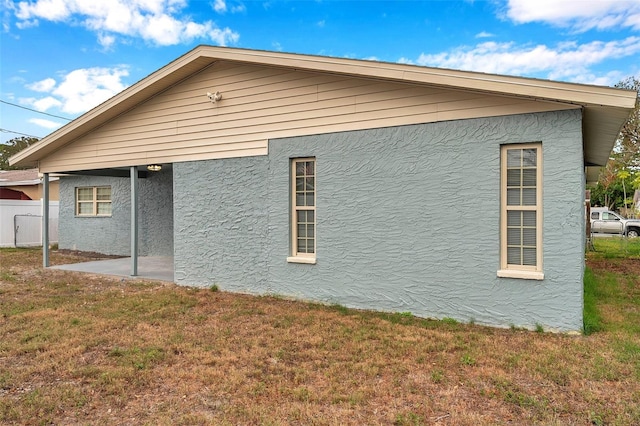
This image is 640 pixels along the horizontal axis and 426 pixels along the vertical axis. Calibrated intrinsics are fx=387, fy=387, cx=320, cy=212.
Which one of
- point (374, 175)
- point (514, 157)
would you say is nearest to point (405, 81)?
point (374, 175)

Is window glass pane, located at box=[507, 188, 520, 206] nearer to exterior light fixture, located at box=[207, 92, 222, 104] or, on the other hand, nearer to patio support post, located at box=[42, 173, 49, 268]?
exterior light fixture, located at box=[207, 92, 222, 104]

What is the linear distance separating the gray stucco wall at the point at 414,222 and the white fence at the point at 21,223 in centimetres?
1400

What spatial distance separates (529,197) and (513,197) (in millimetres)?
202

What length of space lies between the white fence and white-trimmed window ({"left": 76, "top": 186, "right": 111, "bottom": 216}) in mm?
Answer: 2956

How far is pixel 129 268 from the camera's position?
35.4ft

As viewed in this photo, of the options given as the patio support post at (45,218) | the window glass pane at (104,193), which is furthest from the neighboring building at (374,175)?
the window glass pane at (104,193)

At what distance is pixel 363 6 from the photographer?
34.9ft

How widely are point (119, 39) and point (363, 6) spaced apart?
12679 mm

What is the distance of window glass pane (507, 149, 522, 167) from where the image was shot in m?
5.52

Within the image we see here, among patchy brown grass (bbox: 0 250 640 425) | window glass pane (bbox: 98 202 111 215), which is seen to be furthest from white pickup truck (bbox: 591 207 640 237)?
window glass pane (bbox: 98 202 111 215)

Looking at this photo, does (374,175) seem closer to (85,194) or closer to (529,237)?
(529,237)

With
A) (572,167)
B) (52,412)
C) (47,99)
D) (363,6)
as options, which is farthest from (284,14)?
(47,99)

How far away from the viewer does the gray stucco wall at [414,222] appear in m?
5.20

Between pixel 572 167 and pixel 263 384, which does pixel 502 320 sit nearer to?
pixel 572 167
